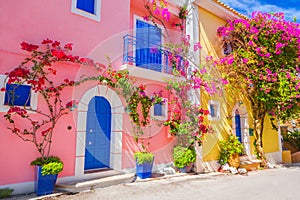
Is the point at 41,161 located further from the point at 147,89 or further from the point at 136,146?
the point at 147,89

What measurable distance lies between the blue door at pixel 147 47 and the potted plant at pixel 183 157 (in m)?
3.69

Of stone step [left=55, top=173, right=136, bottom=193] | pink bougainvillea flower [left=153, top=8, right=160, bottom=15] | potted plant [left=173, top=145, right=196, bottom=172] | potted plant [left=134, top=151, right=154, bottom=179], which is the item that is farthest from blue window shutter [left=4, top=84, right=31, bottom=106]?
pink bougainvillea flower [left=153, top=8, right=160, bottom=15]

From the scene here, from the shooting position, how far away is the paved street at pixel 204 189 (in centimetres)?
628

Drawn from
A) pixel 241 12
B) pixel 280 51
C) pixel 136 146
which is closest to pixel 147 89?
pixel 136 146

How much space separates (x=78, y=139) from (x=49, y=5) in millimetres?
4523

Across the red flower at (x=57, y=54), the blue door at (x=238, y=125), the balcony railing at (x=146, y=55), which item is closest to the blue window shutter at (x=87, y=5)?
the balcony railing at (x=146, y=55)

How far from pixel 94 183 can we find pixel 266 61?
9.86 m

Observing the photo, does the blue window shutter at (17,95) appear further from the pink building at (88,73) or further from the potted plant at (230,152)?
the potted plant at (230,152)

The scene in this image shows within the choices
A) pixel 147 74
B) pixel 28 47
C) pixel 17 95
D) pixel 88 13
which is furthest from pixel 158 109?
pixel 28 47

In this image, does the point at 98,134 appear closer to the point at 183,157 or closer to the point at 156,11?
the point at 183,157

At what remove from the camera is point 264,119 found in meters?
13.4

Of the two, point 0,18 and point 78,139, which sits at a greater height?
point 0,18

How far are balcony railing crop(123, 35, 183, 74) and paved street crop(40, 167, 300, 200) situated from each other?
479cm

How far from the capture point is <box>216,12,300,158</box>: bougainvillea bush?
417 inches
